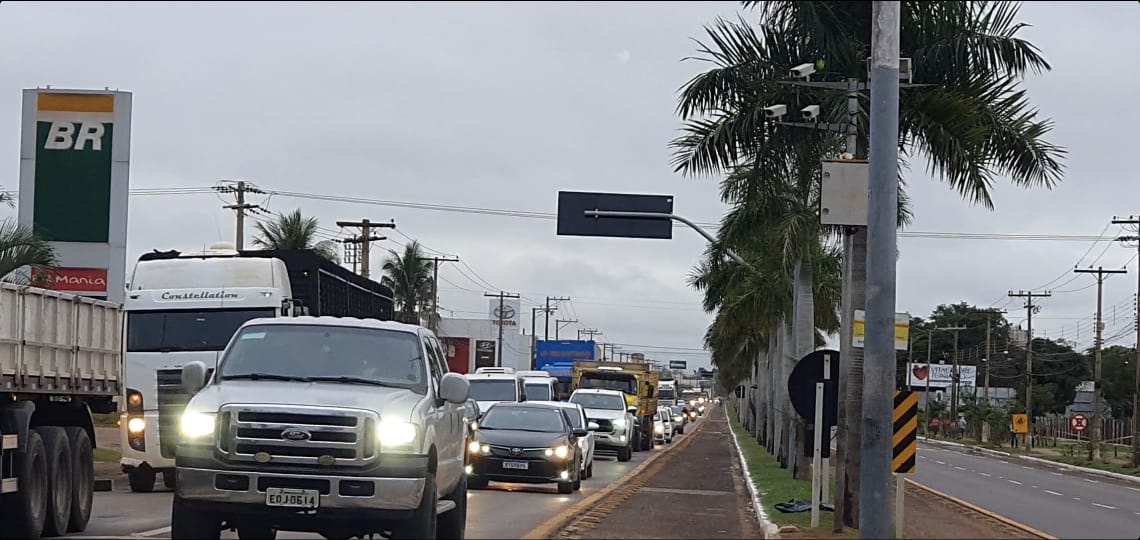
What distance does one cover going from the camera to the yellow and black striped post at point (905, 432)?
14.6 metres

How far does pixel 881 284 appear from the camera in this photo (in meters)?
13.2

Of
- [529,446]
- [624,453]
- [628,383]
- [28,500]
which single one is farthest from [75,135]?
[28,500]

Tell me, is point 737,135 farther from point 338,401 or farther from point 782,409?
point 782,409

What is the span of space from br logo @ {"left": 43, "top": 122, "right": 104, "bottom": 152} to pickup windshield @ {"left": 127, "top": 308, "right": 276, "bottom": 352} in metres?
14.1

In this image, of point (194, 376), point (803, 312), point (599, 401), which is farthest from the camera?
point (599, 401)

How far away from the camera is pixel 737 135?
2116 cm

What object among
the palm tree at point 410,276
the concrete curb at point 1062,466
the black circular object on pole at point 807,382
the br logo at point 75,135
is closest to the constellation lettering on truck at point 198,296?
the black circular object on pole at point 807,382

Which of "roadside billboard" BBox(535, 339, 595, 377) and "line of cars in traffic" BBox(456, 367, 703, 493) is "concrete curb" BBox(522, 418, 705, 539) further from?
"roadside billboard" BBox(535, 339, 595, 377)

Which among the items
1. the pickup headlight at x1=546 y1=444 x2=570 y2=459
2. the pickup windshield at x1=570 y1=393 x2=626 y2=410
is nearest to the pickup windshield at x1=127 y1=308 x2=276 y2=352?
the pickup headlight at x1=546 y1=444 x2=570 y2=459

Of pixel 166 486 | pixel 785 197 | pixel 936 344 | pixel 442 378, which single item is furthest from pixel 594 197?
pixel 936 344

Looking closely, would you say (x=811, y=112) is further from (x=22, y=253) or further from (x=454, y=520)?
(x=22, y=253)

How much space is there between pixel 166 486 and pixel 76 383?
6642 millimetres

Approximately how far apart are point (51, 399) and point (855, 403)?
9.04 m

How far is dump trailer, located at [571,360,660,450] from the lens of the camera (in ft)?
161
